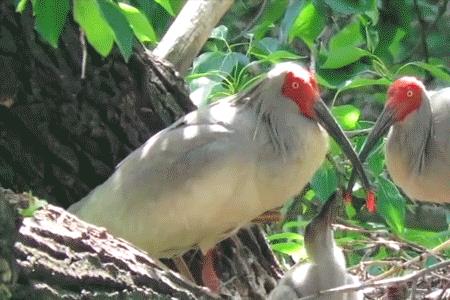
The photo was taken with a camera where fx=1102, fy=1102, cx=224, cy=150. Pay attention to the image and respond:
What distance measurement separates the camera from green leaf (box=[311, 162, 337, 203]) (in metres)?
3.76

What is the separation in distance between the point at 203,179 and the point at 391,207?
875mm

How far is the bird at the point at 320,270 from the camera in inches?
122

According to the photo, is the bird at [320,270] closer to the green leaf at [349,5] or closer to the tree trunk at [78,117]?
the tree trunk at [78,117]

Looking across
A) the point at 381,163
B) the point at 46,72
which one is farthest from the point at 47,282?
the point at 381,163

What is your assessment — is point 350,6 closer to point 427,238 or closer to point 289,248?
point 289,248

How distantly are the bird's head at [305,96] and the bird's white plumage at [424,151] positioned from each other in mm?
259

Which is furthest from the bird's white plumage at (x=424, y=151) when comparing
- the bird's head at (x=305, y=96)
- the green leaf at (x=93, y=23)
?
the green leaf at (x=93, y=23)

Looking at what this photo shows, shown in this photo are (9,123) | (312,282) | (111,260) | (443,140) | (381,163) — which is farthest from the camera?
(381,163)

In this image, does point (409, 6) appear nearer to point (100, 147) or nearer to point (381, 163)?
point (381, 163)

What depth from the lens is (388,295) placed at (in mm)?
3381

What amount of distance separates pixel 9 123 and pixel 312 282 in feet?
3.44

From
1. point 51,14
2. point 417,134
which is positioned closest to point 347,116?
point 417,134

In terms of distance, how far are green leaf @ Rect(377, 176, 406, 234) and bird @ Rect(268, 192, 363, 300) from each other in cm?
57

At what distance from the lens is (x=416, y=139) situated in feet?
12.2
